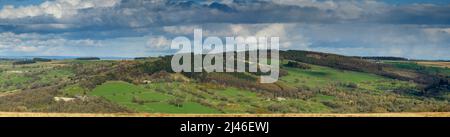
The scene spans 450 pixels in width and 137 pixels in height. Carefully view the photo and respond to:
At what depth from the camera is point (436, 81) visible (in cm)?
16900

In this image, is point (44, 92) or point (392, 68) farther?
point (392, 68)

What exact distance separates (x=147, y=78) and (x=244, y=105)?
27456 mm

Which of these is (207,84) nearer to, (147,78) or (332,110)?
(147,78)

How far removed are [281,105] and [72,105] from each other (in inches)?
1607

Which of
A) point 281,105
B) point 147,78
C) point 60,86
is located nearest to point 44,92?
point 60,86

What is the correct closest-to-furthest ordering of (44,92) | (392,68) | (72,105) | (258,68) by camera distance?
1. (72,105)
2. (44,92)
3. (258,68)
4. (392,68)
